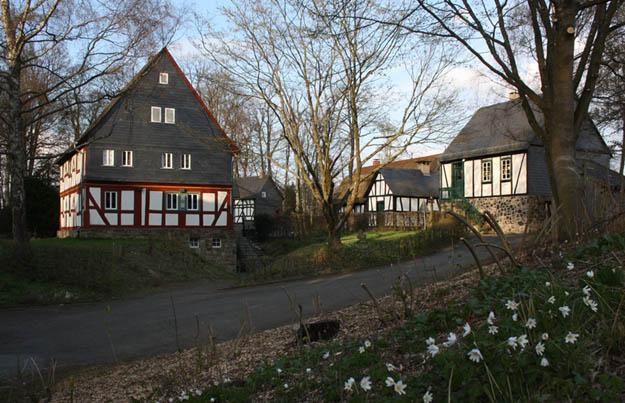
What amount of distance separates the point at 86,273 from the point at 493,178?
22.1m

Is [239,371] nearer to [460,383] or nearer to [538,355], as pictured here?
[460,383]

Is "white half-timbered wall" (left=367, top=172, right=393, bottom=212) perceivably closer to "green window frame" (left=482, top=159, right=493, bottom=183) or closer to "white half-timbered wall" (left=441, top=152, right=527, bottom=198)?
"white half-timbered wall" (left=441, top=152, right=527, bottom=198)

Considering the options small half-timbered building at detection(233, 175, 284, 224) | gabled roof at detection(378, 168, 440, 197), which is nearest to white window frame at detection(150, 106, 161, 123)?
gabled roof at detection(378, 168, 440, 197)

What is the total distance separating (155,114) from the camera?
28.4 metres

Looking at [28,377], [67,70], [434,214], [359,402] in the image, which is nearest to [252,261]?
[434,214]

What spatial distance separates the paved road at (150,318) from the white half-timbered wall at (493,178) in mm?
13740

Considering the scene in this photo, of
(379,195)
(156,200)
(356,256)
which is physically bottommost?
(356,256)

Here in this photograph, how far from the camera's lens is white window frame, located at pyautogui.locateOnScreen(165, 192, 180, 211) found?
2830 centimetres

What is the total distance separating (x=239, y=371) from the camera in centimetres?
487

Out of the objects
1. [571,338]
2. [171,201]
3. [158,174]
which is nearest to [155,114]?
[158,174]

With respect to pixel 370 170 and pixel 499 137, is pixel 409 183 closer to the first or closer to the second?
pixel 370 170

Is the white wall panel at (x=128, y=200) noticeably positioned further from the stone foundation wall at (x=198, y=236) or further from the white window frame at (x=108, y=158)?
the white window frame at (x=108, y=158)

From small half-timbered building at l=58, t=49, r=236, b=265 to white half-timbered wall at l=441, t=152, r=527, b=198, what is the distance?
571 inches

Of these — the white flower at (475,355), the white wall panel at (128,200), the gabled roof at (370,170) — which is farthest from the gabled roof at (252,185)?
the white flower at (475,355)
